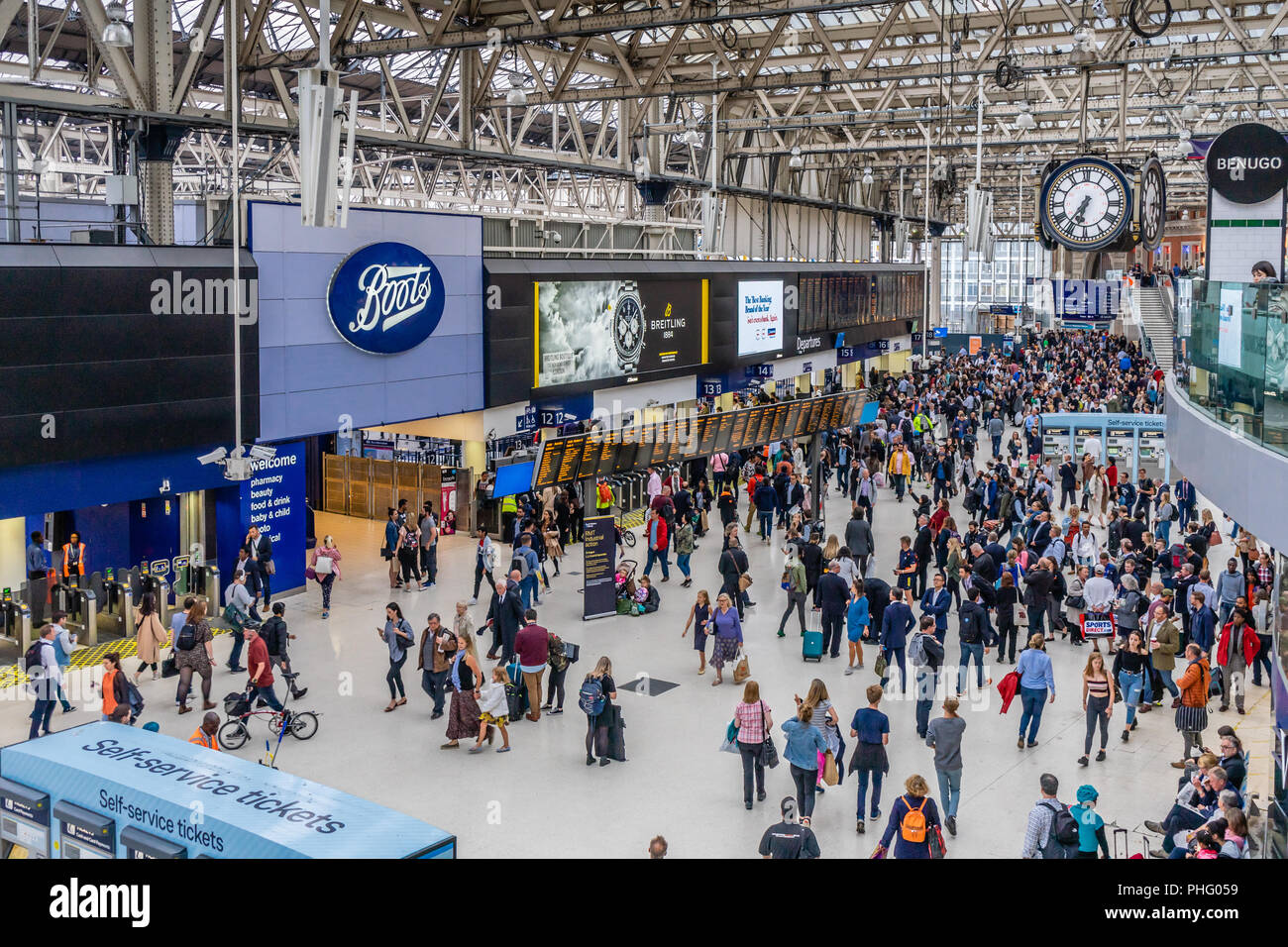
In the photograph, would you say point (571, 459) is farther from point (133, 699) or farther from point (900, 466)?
point (900, 466)

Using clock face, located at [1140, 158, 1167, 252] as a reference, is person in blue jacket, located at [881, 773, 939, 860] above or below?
below

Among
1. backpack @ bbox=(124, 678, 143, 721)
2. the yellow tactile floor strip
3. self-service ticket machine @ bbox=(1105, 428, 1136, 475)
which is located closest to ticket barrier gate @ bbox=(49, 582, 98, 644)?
the yellow tactile floor strip

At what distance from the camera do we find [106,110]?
16.3 meters

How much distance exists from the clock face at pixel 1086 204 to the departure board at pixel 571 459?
276 inches

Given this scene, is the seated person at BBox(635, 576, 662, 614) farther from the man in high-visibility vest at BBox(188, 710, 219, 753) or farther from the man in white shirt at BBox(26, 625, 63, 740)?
the man in high-visibility vest at BBox(188, 710, 219, 753)

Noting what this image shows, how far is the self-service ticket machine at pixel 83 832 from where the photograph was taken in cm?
706

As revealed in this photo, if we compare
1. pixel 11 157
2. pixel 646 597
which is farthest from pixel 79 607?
pixel 646 597

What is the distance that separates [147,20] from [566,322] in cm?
909

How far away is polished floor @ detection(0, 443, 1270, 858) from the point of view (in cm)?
1034

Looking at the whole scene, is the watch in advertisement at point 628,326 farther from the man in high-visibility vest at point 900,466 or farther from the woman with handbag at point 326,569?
the woman with handbag at point 326,569

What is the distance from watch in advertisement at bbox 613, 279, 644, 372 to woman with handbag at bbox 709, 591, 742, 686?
11954 millimetres

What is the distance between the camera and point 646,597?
1764 cm

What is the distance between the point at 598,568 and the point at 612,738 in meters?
5.63
